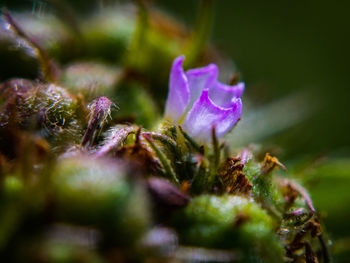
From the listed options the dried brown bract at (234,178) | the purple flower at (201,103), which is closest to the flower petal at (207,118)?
the purple flower at (201,103)

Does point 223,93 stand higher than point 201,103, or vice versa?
point 223,93

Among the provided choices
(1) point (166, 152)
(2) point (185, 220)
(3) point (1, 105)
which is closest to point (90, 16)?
(3) point (1, 105)

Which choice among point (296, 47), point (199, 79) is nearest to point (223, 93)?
point (199, 79)

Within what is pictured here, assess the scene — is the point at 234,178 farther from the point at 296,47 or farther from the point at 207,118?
the point at 296,47

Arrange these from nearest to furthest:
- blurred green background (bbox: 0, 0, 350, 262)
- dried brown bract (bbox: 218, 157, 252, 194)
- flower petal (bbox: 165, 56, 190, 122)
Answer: dried brown bract (bbox: 218, 157, 252, 194)
flower petal (bbox: 165, 56, 190, 122)
blurred green background (bbox: 0, 0, 350, 262)

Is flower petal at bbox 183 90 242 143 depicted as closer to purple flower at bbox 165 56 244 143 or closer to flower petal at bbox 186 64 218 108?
purple flower at bbox 165 56 244 143

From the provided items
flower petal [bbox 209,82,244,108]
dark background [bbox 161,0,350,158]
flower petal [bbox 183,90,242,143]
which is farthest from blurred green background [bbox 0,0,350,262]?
flower petal [bbox 183,90,242,143]

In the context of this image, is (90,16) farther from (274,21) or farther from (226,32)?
(274,21)

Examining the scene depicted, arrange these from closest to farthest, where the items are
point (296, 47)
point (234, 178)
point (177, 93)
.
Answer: point (234, 178) → point (177, 93) → point (296, 47)
